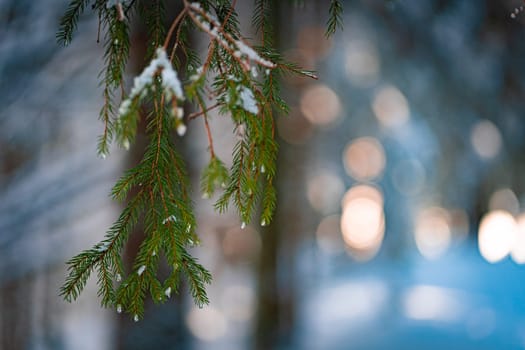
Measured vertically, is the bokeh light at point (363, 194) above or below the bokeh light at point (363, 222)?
above

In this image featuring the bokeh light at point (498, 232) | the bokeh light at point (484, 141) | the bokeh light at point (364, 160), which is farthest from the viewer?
the bokeh light at point (364, 160)

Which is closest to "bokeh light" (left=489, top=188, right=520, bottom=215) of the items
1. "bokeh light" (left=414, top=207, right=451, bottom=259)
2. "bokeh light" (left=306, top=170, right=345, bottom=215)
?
"bokeh light" (left=306, top=170, right=345, bottom=215)

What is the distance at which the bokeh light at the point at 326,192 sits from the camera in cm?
1488

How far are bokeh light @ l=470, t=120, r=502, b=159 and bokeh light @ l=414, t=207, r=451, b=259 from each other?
387 inches

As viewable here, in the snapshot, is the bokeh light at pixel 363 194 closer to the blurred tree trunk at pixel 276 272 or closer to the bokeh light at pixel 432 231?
the bokeh light at pixel 432 231

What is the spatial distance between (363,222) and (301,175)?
8.18 meters

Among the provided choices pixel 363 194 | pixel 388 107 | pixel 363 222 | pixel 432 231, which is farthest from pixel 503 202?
pixel 432 231

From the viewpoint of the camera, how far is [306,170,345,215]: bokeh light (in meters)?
14.9

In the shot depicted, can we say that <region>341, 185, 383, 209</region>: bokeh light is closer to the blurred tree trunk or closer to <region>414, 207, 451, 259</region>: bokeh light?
<region>414, 207, 451, 259</region>: bokeh light

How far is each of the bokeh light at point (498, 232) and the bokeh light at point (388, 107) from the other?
3874 mm

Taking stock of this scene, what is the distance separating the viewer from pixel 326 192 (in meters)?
16.0

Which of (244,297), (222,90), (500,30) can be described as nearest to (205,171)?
(222,90)

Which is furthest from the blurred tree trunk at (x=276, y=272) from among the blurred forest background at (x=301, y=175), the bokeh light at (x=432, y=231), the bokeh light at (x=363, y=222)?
the bokeh light at (x=432, y=231)

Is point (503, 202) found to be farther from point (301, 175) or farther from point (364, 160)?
point (364, 160)
